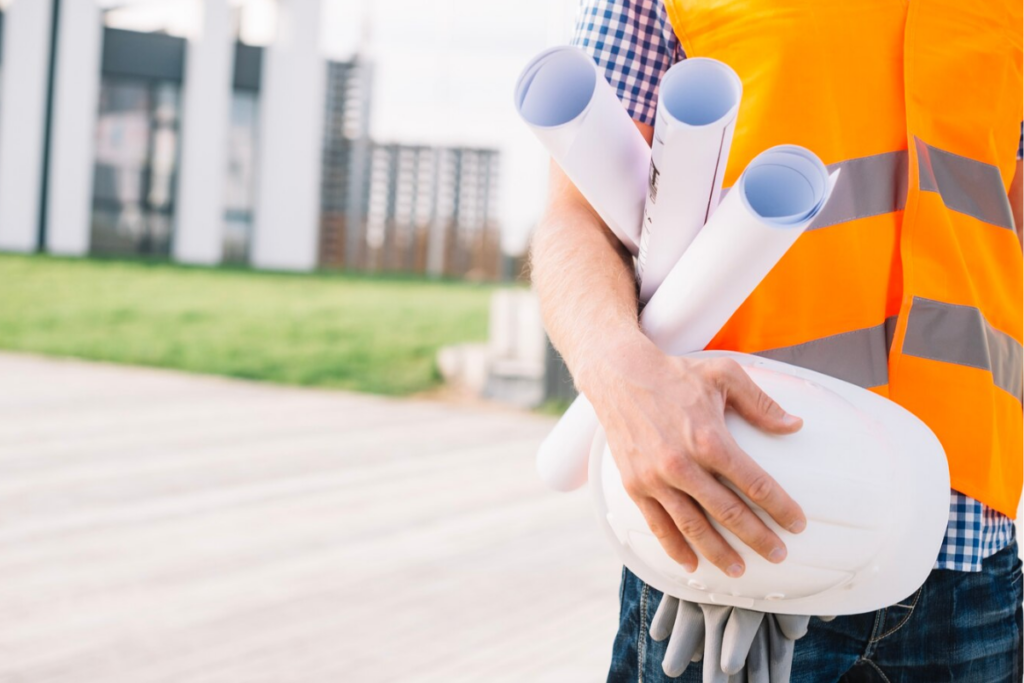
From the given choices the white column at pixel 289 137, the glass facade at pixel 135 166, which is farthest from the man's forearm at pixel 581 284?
the white column at pixel 289 137

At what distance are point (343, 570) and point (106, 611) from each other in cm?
81

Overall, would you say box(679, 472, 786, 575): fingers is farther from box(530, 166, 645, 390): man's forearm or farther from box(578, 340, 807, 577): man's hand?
box(530, 166, 645, 390): man's forearm

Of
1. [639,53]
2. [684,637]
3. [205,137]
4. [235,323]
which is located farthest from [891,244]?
[205,137]

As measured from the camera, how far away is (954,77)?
2.86 feet

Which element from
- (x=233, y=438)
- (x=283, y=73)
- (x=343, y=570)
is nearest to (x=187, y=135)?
(x=283, y=73)

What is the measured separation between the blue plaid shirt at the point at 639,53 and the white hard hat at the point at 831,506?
0.63ft

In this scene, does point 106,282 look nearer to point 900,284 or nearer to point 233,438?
point 233,438

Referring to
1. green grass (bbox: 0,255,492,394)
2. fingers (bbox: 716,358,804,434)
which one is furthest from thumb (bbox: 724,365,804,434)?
green grass (bbox: 0,255,492,394)

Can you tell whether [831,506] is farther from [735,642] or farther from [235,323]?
[235,323]

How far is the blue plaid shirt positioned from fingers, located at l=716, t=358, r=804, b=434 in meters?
0.33

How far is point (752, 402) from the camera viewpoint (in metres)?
0.66

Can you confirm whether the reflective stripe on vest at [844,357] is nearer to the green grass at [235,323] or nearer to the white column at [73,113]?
the green grass at [235,323]

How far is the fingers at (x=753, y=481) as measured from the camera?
63cm

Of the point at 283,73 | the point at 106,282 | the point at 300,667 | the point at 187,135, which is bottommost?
the point at 300,667
